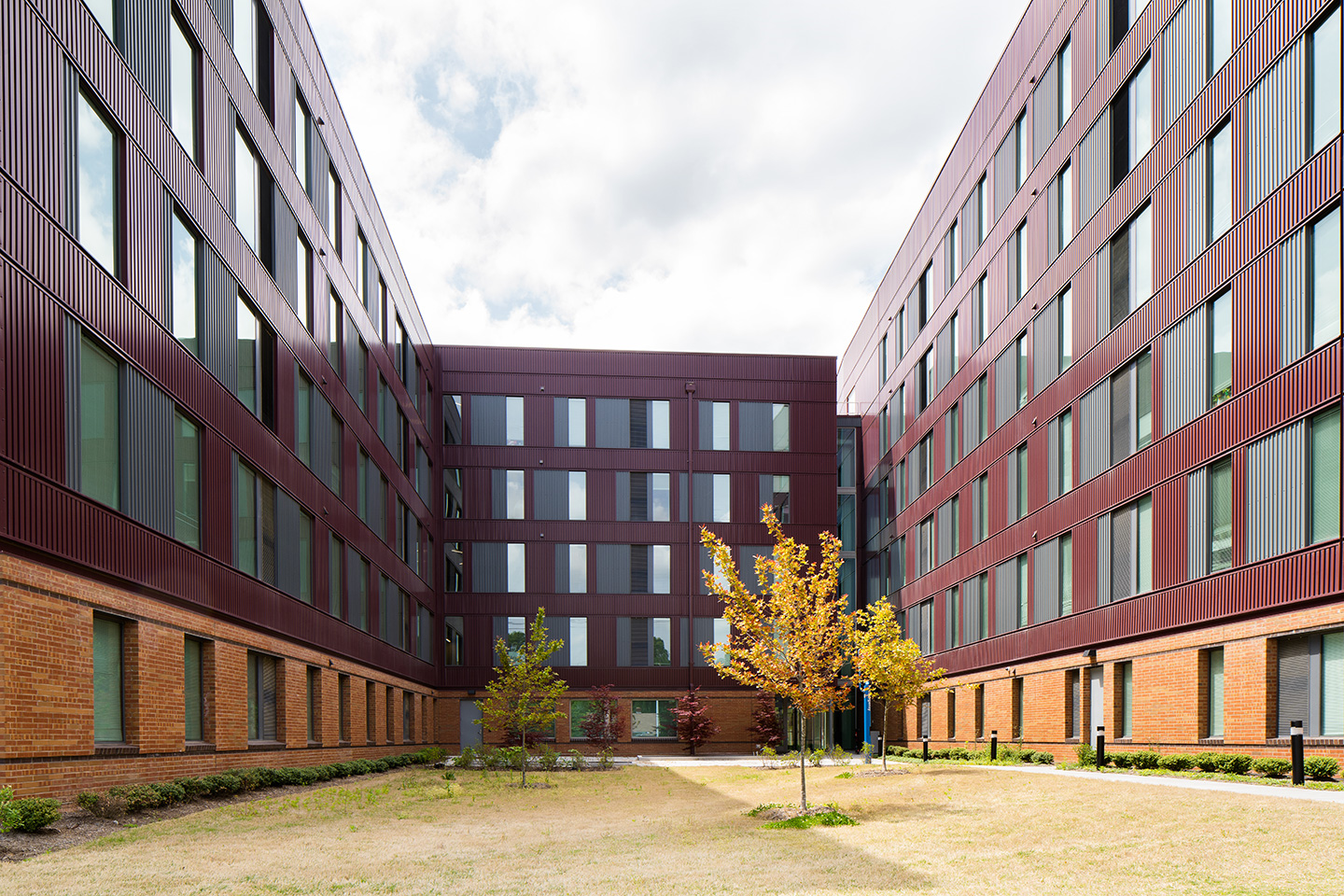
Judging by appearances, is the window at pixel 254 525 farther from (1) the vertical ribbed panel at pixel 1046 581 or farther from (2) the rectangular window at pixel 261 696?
(1) the vertical ribbed panel at pixel 1046 581

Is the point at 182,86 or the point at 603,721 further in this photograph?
the point at 603,721

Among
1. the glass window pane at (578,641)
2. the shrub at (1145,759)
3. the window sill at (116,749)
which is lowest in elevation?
the glass window pane at (578,641)

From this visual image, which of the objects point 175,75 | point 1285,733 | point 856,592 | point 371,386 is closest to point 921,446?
point 856,592

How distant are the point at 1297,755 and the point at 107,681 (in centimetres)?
1750

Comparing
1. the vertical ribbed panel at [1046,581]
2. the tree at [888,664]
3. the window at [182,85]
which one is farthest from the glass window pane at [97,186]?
the vertical ribbed panel at [1046,581]

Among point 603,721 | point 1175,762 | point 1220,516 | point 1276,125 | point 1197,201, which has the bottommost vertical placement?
point 603,721

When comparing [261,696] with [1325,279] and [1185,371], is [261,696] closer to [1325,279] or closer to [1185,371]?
[1185,371]

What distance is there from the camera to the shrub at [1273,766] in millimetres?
19578

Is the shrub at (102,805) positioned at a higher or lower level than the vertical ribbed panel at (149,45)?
lower

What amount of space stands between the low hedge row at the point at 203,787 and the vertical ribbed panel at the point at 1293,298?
19.6 m

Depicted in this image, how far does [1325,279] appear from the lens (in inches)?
763

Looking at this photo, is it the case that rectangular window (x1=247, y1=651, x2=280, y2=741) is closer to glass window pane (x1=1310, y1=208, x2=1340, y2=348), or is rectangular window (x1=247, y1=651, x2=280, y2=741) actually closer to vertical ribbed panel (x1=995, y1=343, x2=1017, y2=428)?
glass window pane (x1=1310, y1=208, x2=1340, y2=348)

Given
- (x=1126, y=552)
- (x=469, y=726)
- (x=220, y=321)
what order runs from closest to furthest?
(x=220, y=321)
(x=1126, y=552)
(x=469, y=726)

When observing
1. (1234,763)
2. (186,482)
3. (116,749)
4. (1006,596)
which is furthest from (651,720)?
(116,749)
